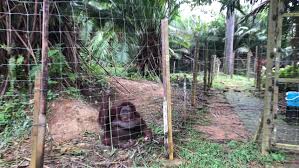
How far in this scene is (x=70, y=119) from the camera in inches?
203

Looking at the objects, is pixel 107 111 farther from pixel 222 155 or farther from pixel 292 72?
pixel 292 72

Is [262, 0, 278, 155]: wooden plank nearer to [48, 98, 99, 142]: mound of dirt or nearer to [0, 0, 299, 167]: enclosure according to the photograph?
[0, 0, 299, 167]: enclosure

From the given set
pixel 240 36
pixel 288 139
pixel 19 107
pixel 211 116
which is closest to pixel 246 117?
pixel 211 116

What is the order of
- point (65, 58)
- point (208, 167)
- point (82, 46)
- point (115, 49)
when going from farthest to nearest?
1. point (115, 49)
2. point (82, 46)
3. point (65, 58)
4. point (208, 167)

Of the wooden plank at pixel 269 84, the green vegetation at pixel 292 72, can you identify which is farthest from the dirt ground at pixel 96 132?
the green vegetation at pixel 292 72

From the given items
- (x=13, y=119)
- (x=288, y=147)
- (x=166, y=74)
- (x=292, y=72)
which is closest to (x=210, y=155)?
(x=288, y=147)

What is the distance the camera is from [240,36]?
71.4ft

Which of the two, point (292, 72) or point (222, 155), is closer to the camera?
point (222, 155)

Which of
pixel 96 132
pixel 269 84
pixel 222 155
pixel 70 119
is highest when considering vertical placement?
pixel 269 84

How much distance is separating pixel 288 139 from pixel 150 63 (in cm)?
577

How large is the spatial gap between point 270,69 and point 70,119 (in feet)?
10.6

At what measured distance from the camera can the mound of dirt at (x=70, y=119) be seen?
486cm

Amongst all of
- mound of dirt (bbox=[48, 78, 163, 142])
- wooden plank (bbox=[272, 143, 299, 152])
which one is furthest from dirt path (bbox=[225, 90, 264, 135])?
mound of dirt (bbox=[48, 78, 163, 142])

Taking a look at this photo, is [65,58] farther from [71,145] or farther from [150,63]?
[150,63]
